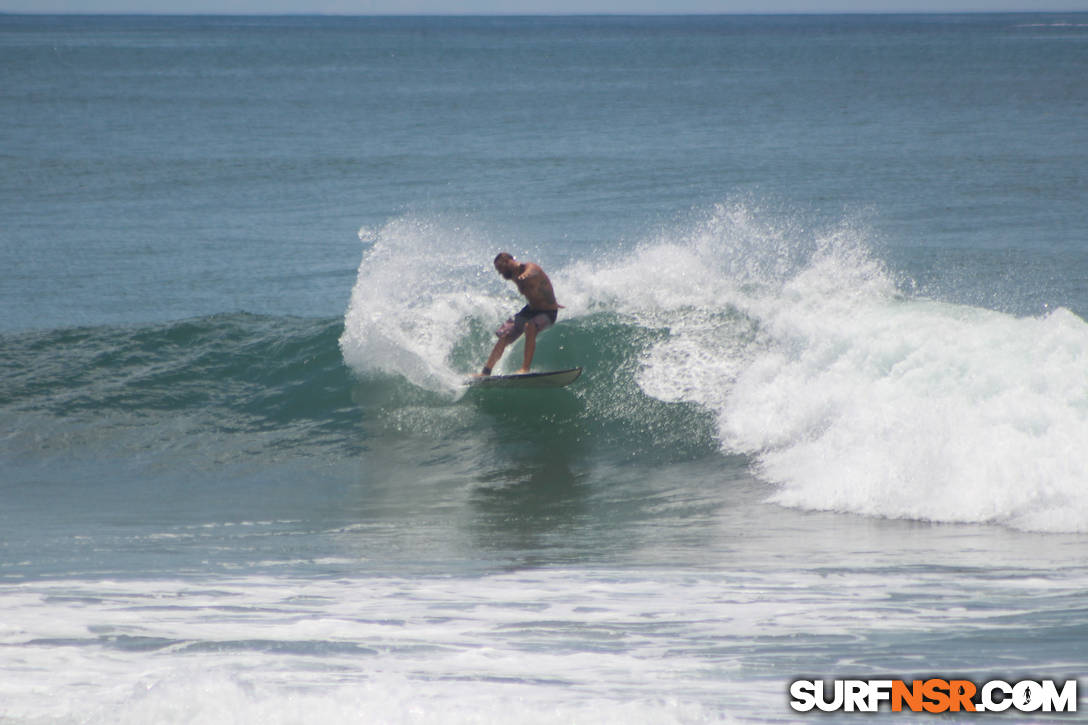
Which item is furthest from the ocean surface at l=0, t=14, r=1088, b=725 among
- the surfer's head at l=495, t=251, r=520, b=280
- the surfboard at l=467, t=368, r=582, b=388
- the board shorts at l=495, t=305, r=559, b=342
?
the surfer's head at l=495, t=251, r=520, b=280

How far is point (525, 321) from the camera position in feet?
37.3

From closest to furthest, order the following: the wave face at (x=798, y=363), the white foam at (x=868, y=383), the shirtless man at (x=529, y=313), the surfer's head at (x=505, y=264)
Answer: the white foam at (x=868, y=383) → the wave face at (x=798, y=363) → the surfer's head at (x=505, y=264) → the shirtless man at (x=529, y=313)

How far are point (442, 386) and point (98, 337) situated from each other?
5.26 m

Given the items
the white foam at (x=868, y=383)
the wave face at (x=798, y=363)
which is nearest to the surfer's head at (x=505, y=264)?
the wave face at (x=798, y=363)

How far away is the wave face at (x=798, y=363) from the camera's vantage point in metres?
8.49

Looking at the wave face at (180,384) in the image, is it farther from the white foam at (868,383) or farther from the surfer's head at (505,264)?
the white foam at (868,383)

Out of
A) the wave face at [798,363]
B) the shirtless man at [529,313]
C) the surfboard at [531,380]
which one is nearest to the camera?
the wave face at [798,363]

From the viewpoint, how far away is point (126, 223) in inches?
978

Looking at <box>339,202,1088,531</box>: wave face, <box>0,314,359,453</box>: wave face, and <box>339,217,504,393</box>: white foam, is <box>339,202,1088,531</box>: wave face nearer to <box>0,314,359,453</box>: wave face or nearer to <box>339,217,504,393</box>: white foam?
<box>339,217,504,393</box>: white foam

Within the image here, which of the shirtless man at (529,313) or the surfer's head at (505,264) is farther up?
the surfer's head at (505,264)

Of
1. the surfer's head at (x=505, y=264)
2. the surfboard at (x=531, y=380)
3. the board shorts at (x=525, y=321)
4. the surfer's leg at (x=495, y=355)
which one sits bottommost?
the surfboard at (x=531, y=380)

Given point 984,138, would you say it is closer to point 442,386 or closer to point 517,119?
point 517,119

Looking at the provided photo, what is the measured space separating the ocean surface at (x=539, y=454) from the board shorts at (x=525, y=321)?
78cm

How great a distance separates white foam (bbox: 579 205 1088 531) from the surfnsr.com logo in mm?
3503
